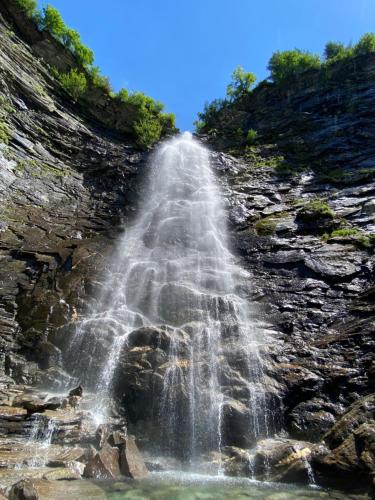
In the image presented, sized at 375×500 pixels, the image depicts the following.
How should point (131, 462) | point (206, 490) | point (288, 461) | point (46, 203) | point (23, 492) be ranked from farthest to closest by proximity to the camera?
point (46, 203) < point (131, 462) < point (288, 461) < point (206, 490) < point (23, 492)

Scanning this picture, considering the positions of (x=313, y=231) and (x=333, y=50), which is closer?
(x=313, y=231)

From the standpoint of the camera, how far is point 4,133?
21.6m

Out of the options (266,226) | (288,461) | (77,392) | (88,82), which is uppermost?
(88,82)

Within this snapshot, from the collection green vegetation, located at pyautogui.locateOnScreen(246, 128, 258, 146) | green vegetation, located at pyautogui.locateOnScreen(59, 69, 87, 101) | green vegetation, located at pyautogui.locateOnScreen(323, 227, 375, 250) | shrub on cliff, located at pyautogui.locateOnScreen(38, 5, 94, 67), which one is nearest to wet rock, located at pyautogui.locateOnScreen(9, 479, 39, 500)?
green vegetation, located at pyautogui.locateOnScreen(323, 227, 375, 250)

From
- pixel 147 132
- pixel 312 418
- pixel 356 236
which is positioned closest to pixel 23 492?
pixel 312 418

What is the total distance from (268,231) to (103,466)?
44.8 ft

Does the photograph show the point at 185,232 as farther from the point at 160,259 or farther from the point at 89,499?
the point at 89,499

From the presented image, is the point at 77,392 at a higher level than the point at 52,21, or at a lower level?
lower

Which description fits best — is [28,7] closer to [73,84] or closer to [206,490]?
[73,84]

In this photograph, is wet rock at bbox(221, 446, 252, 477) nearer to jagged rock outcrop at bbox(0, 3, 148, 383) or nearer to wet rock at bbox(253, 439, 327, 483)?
wet rock at bbox(253, 439, 327, 483)

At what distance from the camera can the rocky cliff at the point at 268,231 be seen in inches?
422

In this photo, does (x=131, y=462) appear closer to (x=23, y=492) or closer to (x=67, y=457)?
(x=67, y=457)

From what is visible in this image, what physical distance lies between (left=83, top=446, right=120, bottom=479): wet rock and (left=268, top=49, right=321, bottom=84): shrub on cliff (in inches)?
1550

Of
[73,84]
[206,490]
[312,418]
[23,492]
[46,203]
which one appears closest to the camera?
[23,492]
